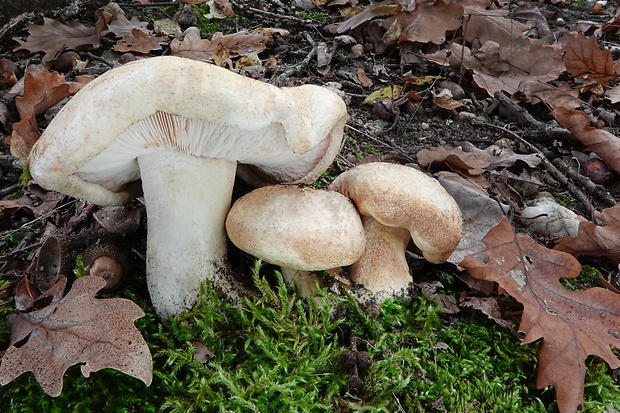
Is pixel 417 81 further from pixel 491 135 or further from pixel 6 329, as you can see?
pixel 6 329

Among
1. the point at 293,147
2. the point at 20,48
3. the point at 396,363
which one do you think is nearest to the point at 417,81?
the point at 293,147

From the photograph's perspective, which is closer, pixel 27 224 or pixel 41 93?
pixel 27 224

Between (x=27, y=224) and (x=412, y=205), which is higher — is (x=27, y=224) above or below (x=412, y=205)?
below

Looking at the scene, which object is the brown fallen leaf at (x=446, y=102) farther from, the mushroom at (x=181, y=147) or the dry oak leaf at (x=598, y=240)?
the mushroom at (x=181, y=147)

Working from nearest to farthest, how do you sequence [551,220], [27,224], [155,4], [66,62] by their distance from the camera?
[27,224], [551,220], [66,62], [155,4]

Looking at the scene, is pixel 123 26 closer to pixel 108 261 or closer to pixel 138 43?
pixel 138 43

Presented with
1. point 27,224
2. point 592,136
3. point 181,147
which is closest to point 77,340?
point 181,147
